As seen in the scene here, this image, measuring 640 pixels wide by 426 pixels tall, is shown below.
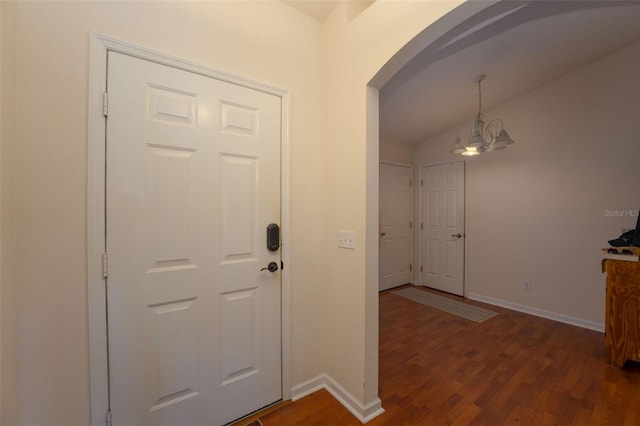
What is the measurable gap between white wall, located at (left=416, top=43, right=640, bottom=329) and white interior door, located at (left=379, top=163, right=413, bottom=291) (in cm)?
101

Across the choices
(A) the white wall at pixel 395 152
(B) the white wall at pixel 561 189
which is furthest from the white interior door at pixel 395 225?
(B) the white wall at pixel 561 189

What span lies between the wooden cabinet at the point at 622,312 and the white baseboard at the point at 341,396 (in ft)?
6.75

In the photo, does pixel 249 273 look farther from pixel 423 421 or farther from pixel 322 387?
pixel 423 421

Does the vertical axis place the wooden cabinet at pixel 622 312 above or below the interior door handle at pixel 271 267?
below

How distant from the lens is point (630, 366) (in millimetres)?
2092

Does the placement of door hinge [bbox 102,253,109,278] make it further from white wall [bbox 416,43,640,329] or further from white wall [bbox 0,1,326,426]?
white wall [bbox 416,43,640,329]

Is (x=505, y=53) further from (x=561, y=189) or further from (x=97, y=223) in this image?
(x=97, y=223)

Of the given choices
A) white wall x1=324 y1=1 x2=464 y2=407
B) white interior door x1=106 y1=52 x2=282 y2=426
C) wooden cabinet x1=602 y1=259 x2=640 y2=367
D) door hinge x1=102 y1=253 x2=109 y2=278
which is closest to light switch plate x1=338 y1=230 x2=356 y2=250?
white wall x1=324 y1=1 x2=464 y2=407

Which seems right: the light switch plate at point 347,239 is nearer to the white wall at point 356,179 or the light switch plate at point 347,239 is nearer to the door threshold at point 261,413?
the white wall at point 356,179

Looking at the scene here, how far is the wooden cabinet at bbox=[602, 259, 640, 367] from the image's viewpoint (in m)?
2.00

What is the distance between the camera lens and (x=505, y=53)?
240cm

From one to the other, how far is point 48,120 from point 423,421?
8.16ft

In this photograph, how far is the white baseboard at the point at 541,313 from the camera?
2.77 meters

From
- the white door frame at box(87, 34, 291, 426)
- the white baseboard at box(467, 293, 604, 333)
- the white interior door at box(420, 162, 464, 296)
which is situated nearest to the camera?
the white door frame at box(87, 34, 291, 426)
